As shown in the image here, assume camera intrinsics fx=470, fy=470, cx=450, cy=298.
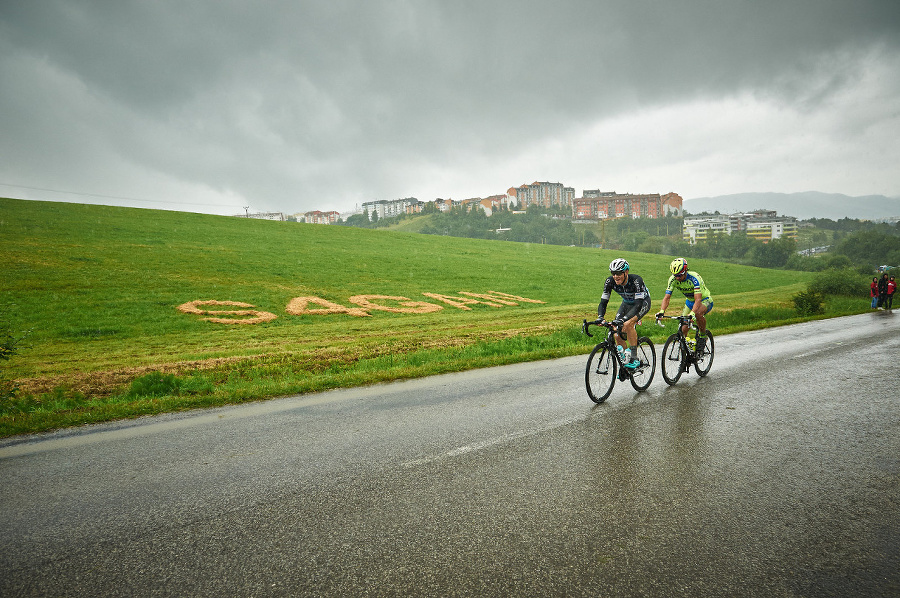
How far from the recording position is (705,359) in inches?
416

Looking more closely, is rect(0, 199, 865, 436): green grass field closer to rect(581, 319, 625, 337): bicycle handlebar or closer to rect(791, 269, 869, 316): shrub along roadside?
rect(581, 319, 625, 337): bicycle handlebar

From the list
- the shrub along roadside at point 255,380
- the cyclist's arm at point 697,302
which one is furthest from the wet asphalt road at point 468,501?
the cyclist's arm at point 697,302

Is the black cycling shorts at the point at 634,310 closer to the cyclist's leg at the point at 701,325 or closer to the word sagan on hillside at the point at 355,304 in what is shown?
the cyclist's leg at the point at 701,325

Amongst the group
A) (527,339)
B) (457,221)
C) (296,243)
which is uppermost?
(457,221)

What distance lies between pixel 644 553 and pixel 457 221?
15837 cm

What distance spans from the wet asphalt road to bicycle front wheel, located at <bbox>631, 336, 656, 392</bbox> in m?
1.07

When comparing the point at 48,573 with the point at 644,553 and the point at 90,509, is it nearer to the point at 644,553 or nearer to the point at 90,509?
the point at 90,509

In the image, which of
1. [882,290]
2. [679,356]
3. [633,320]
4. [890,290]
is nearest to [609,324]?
[633,320]

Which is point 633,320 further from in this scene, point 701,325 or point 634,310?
point 701,325

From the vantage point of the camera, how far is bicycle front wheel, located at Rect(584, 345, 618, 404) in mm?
8070

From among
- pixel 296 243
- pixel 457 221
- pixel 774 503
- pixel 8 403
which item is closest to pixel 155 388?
pixel 8 403

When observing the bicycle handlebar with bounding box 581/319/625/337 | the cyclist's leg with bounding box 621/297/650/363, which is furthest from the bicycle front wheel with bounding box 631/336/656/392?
the bicycle handlebar with bounding box 581/319/625/337

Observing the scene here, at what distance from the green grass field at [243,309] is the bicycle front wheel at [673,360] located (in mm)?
4087

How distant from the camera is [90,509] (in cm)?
441
